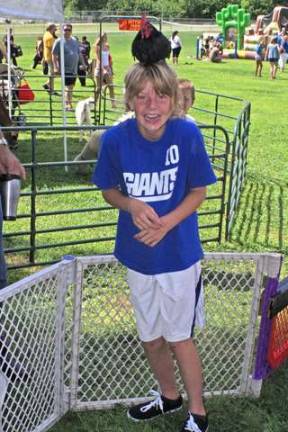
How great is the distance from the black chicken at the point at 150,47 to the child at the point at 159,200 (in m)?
0.03

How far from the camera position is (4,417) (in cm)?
260

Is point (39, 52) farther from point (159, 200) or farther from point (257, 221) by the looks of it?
point (159, 200)

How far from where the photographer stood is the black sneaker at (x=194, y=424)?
2764mm

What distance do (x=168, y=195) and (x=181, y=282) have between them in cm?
37

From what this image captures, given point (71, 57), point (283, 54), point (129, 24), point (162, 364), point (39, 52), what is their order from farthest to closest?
point (283, 54), point (39, 52), point (71, 57), point (129, 24), point (162, 364)

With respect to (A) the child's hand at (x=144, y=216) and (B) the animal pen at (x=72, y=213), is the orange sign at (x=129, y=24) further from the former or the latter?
(A) the child's hand at (x=144, y=216)

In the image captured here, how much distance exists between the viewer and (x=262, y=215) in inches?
263

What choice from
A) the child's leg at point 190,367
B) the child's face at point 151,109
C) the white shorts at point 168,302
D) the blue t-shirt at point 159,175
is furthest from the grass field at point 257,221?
the child's face at point 151,109

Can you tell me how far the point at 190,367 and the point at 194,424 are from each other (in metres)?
0.29

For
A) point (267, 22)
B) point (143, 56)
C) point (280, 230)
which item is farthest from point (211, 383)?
point (267, 22)

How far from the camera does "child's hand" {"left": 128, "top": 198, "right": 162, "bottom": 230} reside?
2371 millimetres

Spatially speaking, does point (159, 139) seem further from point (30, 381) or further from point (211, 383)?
point (211, 383)

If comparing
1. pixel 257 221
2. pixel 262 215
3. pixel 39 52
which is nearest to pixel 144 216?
pixel 257 221

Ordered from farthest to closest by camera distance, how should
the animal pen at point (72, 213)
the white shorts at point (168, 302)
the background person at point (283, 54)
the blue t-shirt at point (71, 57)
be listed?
the background person at point (283, 54) → the blue t-shirt at point (71, 57) → the animal pen at point (72, 213) → the white shorts at point (168, 302)
